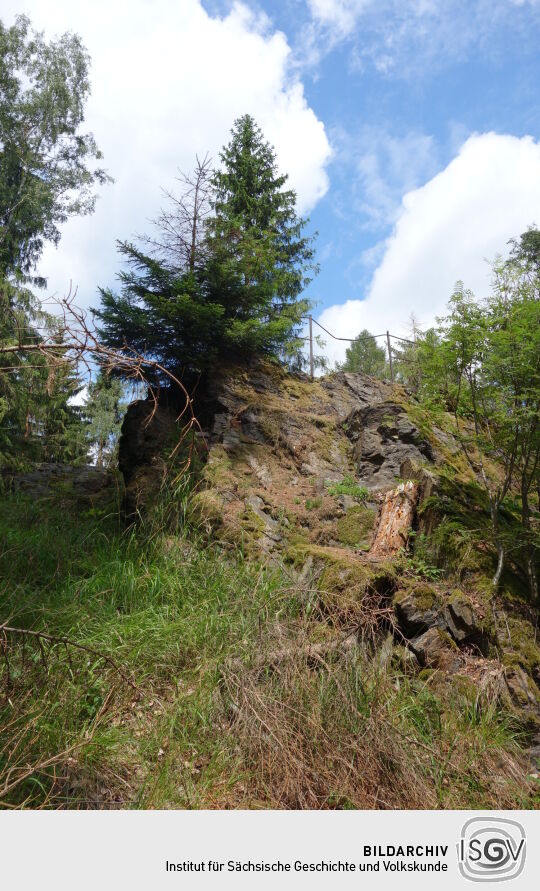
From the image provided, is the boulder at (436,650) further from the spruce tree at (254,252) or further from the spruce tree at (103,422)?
the spruce tree at (103,422)

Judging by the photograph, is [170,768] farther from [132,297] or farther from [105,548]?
[132,297]

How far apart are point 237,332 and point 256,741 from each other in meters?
6.30

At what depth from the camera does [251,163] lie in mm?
12945

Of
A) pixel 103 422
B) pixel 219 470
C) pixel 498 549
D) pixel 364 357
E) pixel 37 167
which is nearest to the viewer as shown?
pixel 498 549

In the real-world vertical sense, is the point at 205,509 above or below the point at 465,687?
above

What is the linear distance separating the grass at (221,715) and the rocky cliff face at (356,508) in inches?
18.2

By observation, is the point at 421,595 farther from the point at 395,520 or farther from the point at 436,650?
the point at 395,520

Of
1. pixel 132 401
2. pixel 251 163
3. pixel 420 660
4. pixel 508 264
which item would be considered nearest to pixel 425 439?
pixel 508 264
